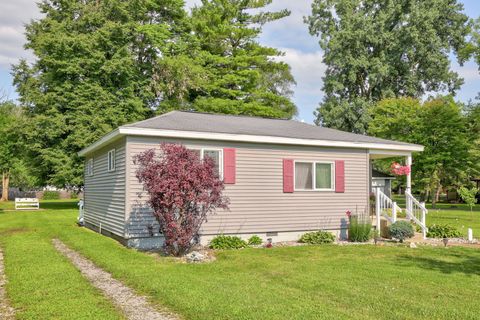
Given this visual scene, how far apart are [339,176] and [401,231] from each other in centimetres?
231

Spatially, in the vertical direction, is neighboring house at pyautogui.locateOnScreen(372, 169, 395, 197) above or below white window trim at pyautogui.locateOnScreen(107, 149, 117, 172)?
below

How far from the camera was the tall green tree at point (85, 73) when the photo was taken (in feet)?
85.5

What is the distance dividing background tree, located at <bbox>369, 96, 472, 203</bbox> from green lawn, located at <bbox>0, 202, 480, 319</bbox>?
17.7 metres

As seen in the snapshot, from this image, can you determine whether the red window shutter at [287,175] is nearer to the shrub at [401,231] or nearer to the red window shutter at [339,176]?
the red window shutter at [339,176]

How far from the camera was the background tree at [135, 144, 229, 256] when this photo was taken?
9000 mm

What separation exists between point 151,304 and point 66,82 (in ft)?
77.6

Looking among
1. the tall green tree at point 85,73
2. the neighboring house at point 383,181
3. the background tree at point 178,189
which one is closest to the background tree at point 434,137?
the neighboring house at point 383,181

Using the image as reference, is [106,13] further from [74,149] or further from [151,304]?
[151,304]

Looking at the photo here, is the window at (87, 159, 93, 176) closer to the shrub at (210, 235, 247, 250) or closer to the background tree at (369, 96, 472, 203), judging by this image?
the shrub at (210, 235, 247, 250)

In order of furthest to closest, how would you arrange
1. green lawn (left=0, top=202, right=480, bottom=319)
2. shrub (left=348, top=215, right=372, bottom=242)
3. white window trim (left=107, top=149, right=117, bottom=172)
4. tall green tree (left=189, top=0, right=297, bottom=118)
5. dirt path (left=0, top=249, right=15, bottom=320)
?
tall green tree (left=189, top=0, right=297, bottom=118), shrub (left=348, top=215, right=372, bottom=242), white window trim (left=107, top=149, right=117, bottom=172), green lawn (left=0, top=202, right=480, bottom=319), dirt path (left=0, top=249, right=15, bottom=320)

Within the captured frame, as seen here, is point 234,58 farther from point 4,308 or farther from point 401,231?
point 4,308

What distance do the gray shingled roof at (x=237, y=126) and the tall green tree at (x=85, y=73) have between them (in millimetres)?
14253

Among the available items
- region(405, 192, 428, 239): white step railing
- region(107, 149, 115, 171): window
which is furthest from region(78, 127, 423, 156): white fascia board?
region(405, 192, 428, 239): white step railing

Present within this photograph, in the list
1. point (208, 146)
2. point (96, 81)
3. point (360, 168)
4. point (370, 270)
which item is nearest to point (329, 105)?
point (96, 81)
